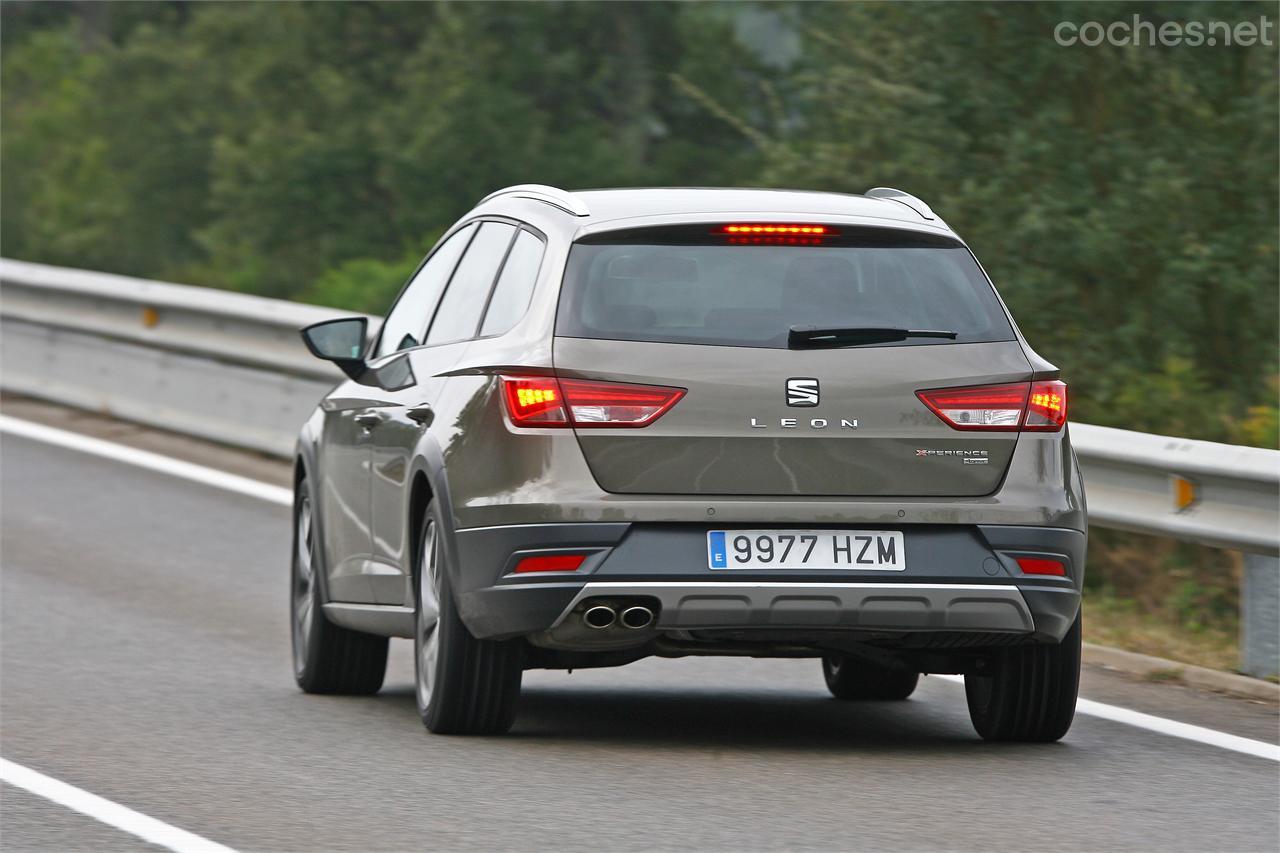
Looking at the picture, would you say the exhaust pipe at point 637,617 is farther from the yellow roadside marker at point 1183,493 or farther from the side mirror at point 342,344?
the yellow roadside marker at point 1183,493

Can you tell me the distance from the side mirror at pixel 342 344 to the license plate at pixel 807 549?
2370 millimetres

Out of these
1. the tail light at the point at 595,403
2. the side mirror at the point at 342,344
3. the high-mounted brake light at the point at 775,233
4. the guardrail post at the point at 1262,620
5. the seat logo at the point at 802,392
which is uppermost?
the high-mounted brake light at the point at 775,233

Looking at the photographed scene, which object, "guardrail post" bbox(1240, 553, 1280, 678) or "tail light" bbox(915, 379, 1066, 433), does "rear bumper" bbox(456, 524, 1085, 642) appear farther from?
"guardrail post" bbox(1240, 553, 1280, 678)

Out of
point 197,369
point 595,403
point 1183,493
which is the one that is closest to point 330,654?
point 595,403

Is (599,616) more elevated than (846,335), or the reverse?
(846,335)

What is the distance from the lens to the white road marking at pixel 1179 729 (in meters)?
7.95

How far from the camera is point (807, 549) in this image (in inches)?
285

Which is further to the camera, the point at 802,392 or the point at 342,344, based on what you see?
the point at 342,344

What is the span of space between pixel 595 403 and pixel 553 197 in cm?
101

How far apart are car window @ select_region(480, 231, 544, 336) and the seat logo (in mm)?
848

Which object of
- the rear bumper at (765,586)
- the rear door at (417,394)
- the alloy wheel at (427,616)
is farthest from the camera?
the rear door at (417,394)

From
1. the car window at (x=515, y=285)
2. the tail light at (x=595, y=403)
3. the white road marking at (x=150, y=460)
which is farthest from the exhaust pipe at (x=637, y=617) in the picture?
the white road marking at (x=150, y=460)

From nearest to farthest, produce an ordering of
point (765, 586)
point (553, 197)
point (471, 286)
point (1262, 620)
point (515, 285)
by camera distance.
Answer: point (765, 586), point (515, 285), point (553, 197), point (471, 286), point (1262, 620)

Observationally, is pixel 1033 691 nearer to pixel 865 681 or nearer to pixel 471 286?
pixel 865 681
